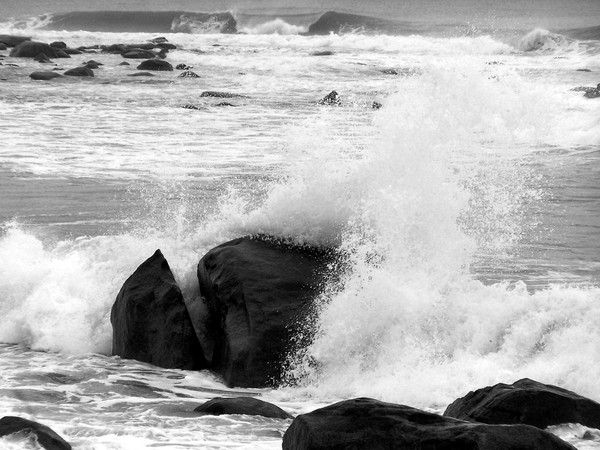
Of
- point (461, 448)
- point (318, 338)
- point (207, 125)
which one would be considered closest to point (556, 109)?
point (207, 125)

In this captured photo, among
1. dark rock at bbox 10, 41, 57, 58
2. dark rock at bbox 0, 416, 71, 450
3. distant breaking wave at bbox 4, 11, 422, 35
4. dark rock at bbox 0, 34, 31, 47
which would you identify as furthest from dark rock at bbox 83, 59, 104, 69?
dark rock at bbox 0, 416, 71, 450

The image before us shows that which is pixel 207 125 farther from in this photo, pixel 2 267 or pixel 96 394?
pixel 96 394

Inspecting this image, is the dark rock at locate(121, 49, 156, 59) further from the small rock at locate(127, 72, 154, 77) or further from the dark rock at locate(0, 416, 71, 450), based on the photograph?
the dark rock at locate(0, 416, 71, 450)

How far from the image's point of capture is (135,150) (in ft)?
53.7

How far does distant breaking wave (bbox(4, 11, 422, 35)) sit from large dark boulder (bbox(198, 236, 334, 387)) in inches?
1842

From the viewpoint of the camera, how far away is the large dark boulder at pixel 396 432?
4738 mm

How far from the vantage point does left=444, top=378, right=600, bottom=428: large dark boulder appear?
18.4 feet

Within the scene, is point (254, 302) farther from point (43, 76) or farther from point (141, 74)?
point (141, 74)

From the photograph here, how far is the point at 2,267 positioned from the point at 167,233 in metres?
1.54

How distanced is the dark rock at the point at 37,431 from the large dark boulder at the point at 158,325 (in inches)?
83.9

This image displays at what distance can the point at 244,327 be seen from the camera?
7449 millimetres

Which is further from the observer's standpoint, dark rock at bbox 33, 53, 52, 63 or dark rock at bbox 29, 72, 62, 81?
dark rock at bbox 33, 53, 52, 63

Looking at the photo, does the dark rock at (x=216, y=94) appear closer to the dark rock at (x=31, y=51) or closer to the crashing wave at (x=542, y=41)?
the dark rock at (x=31, y=51)

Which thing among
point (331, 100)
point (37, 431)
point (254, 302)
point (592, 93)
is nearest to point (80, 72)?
point (331, 100)
